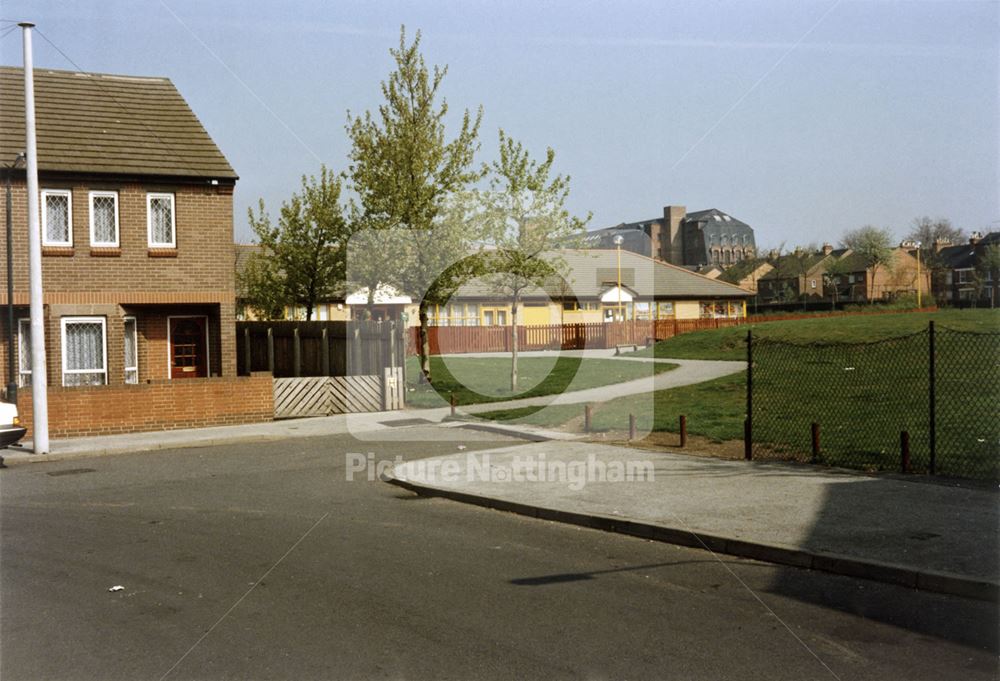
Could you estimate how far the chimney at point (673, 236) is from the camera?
139250 millimetres

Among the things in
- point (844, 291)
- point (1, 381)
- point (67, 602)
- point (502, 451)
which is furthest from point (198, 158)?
point (844, 291)

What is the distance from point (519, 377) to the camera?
2991 centimetres

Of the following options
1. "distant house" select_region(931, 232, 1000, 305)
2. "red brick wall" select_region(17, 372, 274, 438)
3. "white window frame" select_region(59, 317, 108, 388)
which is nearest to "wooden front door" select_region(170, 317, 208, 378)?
"white window frame" select_region(59, 317, 108, 388)

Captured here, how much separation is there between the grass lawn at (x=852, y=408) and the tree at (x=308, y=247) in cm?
1198

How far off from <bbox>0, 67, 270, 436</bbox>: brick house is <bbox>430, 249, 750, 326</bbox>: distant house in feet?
94.3

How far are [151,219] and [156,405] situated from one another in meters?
5.37

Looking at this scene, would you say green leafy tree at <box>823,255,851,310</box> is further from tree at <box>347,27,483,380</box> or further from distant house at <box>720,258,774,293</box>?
tree at <box>347,27,483,380</box>

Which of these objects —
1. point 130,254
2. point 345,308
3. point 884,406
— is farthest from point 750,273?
point 130,254

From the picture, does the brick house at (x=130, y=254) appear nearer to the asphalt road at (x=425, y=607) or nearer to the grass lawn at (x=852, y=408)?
the grass lawn at (x=852, y=408)

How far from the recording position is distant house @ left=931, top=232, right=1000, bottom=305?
306 feet

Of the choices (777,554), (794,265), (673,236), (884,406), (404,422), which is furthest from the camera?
(673,236)

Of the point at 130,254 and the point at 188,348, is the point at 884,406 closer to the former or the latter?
the point at 188,348

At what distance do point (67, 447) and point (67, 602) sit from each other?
11832mm

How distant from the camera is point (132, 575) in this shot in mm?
7949
